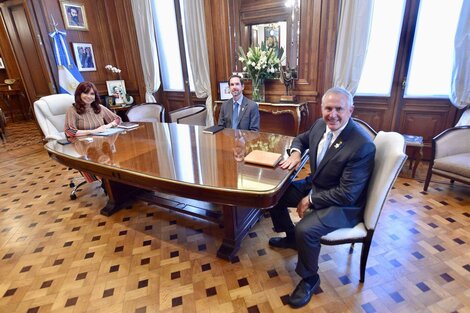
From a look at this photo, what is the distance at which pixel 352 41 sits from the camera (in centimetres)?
319

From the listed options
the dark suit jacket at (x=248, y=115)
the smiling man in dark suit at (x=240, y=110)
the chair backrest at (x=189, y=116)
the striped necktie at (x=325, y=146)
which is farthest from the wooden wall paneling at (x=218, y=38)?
the striped necktie at (x=325, y=146)

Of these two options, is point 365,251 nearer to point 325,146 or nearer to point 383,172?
point 383,172

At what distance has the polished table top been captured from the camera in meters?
1.33

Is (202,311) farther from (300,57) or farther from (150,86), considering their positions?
(150,86)

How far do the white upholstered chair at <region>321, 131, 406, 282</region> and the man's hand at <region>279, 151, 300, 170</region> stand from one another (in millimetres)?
448

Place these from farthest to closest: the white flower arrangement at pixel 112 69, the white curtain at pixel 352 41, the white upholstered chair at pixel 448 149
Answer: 1. the white flower arrangement at pixel 112 69
2. the white curtain at pixel 352 41
3. the white upholstered chair at pixel 448 149

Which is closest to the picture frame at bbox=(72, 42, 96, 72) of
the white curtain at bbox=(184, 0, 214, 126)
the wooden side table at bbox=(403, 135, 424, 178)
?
the white curtain at bbox=(184, 0, 214, 126)

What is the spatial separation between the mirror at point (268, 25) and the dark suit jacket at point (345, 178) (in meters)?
2.58

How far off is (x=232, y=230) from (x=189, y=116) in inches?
84.6

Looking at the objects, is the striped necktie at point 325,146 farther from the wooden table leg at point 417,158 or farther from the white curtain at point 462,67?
the white curtain at point 462,67

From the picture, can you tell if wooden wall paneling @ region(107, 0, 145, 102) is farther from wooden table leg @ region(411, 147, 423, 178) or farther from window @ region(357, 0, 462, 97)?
wooden table leg @ region(411, 147, 423, 178)

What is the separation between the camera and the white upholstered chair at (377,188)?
1.33 metres

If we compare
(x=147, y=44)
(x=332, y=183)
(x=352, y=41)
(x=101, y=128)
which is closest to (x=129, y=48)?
(x=147, y=44)

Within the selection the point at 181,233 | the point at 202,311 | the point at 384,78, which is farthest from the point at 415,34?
the point at 202,311
